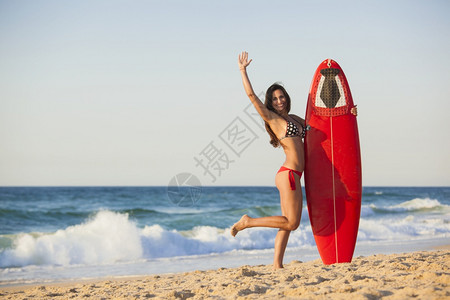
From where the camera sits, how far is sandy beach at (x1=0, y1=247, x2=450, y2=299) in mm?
3219

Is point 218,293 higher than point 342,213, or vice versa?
→ point 342,213

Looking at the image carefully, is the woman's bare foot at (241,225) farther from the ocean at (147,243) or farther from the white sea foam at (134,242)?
the white sea foam at (134,242)

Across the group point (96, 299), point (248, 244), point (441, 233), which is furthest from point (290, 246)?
point (96, 299)

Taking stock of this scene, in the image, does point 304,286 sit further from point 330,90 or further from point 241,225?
point 330,90

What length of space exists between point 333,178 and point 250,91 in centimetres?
134

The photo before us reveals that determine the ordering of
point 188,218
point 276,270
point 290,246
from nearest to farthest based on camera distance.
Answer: point 276,270 → point 290,246 → point 188,218

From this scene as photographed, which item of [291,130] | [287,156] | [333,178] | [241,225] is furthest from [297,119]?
[241,225]

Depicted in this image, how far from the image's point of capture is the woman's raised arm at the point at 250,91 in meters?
4.66

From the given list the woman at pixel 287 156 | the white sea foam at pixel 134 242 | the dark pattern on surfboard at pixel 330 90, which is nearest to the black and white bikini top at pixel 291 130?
the woman at pixel 287 156

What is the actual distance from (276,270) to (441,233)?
8459 mm

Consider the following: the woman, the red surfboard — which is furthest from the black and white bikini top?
the red surfboard

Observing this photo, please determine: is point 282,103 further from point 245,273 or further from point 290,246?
point 290,246

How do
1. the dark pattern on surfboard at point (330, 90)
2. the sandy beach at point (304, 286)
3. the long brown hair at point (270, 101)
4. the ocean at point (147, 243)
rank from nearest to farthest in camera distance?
the sandy beach at point (304, 286) → the long brown hair at point (270, 101) → the dark pattern on surfboard at point (330, 90) → the ocean at point (147, 243)

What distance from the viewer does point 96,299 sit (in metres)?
4.09
